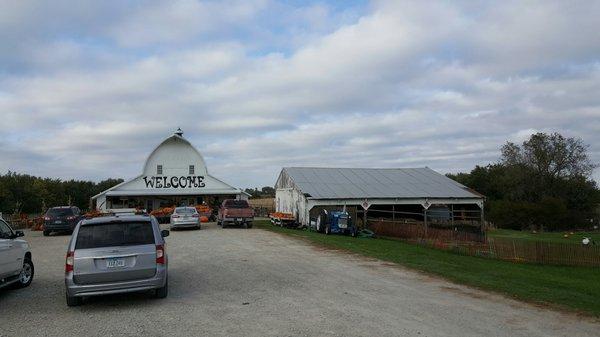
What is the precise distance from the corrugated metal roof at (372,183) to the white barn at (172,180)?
1128cm

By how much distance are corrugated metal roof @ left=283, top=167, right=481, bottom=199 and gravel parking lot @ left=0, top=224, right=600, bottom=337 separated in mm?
25613

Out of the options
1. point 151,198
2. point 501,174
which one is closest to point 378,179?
point 151,198

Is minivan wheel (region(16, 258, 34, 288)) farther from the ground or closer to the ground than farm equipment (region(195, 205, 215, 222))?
closer to the ground

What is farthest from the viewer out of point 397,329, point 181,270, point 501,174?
point 501,174

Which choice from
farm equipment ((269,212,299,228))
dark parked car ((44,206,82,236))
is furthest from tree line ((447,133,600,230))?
dark parked car ((44,206,82,236))

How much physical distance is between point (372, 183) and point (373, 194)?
10.8 feet

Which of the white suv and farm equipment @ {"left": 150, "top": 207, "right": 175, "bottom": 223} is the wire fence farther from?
farm equipment @ {"left": 150, "top": 207, "right": 175, "bottom": 223}

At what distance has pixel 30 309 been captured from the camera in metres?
9.57

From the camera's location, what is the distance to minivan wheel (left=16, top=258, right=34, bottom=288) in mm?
11809

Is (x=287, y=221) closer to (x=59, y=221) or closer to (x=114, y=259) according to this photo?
(x=59, y=221)

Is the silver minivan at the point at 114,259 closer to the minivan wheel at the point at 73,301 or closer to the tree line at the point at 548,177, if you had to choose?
the minivan wheel at the point at 73,301

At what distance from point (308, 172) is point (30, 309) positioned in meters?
35.5

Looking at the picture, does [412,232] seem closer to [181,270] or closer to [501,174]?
[181,270]

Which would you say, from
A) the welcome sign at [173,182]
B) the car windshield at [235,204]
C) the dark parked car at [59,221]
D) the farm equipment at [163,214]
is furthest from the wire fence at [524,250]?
the welcome sign at [173,182]
